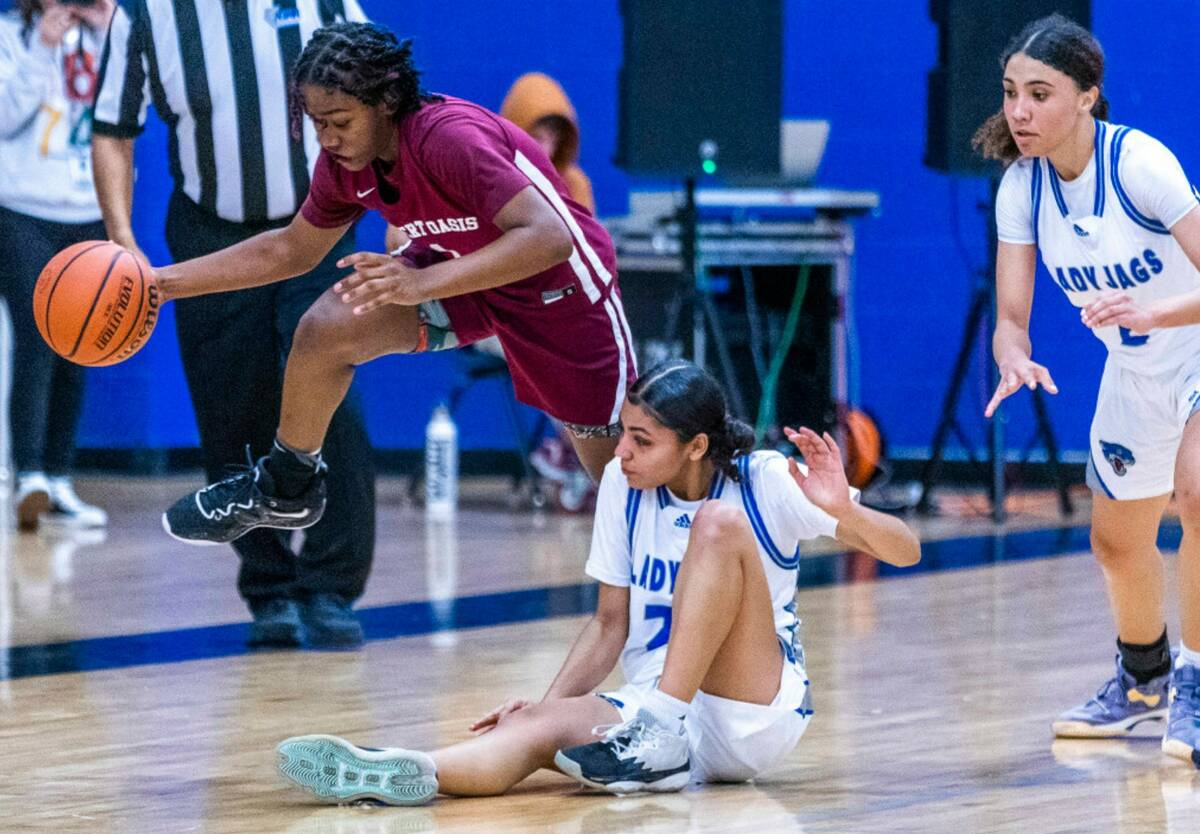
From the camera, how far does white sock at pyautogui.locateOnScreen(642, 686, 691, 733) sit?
342 cm

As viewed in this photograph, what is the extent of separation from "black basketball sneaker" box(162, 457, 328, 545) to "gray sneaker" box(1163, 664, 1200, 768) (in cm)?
175

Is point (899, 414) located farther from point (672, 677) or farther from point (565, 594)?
point (672, 677)

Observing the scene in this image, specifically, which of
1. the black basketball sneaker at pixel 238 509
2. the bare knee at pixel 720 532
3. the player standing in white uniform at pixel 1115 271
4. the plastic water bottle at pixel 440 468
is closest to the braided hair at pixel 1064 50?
the player standing in white uniform at pixel 1115 271

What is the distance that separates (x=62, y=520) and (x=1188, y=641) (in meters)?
5.27

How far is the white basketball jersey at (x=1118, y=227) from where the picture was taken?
369 centimetres

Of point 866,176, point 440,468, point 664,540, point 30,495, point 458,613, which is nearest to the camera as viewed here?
point 664,540

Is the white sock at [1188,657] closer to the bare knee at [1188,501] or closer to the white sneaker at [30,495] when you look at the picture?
the bare knee at [1188,501]

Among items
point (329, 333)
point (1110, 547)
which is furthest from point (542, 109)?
point (1110, 547)

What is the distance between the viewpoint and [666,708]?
11.2ft

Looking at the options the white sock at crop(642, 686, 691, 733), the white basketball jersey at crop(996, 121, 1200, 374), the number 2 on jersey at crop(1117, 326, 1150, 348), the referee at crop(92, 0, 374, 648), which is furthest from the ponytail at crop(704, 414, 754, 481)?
the referee at crop(92, 0, 374, 648)

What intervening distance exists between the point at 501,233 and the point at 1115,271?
3.77 ft

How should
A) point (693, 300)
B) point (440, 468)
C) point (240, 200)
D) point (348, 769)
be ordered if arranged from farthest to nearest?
point (440, 468)
point (693, 300)
point (240, 200)
point (348, 769)

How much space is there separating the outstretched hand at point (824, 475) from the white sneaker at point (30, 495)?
5.20 meters

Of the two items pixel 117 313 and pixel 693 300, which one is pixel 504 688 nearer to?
pixel 117 313
